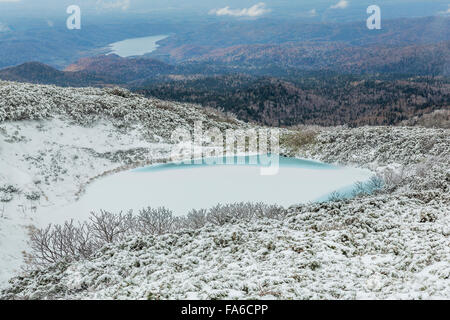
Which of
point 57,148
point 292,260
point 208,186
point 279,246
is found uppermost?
point 57,148

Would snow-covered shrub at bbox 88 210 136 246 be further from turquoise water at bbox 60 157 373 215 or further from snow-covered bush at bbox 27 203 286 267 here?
turquoise water at bbox 60 157 373 215

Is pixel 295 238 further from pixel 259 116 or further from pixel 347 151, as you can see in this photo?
pixel 259 116

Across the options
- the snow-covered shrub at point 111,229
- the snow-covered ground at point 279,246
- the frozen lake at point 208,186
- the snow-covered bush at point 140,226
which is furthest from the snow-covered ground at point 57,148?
the snow-covered shrub at point 111,229

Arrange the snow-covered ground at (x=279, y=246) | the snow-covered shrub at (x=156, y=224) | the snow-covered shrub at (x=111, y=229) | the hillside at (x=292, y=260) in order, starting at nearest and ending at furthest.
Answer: the hillside at (x=292, y=260) < the snow-covered ground at (x=279, y=246) < the snow-covered shrub at (x=111, y=229) < the snow-covered shrub at (x=156, y=224)

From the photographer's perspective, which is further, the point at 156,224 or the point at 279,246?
the point at 156,224

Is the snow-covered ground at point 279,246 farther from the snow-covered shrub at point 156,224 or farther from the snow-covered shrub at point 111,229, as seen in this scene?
the snow-covered shrub at point 111,229

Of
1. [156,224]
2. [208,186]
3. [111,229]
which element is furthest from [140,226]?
[208,186]

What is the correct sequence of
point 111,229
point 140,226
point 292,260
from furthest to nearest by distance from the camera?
point 140,226 < point 111,229 < point 292,260

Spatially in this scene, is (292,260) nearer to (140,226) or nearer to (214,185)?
(140,226)
